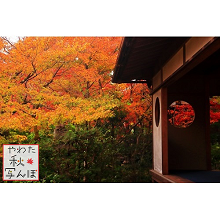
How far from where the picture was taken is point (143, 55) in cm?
581

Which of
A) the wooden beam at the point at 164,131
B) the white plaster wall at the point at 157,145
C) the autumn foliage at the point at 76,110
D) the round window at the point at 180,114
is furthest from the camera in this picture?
the round window at the point at 180,114

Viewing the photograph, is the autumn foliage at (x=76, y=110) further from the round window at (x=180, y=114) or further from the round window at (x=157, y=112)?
the round window at (x=157, y=112)

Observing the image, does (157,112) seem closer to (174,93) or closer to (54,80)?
(174,93)

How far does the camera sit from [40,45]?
910 centimetres

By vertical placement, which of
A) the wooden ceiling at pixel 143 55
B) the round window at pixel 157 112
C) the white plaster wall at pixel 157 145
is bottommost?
the white plaster wall at pixel 157 145

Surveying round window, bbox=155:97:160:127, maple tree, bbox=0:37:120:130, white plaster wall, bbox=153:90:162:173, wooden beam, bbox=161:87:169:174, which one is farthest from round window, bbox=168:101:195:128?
wooden beam, bbox=161:87:169:174

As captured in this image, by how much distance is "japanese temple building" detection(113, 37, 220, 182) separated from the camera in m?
5.38

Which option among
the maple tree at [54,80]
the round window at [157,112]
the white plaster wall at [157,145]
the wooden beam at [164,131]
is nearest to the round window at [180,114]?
the maple tree at [54,80]

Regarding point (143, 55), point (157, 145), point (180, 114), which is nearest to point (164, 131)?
point (157, 145)

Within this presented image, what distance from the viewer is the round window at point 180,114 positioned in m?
10.4

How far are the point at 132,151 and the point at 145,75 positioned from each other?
14.2 feet
